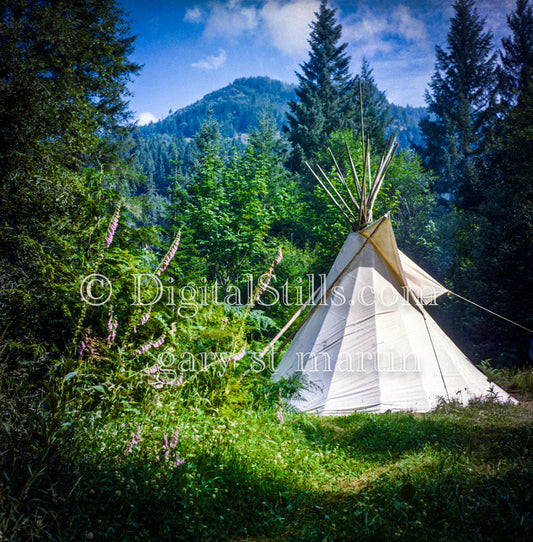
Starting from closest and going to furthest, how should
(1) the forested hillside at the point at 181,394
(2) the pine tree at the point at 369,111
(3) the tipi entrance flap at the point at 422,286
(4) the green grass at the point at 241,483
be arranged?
(4) the green grass at the point at 241,483 < (1) the forested hillside at the point at 181,394 < (3) the tipi entrance flap at the point at 422,286 < (2) the pine tree at the point at 369,111

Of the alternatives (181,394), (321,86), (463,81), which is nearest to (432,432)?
A: (181,394)

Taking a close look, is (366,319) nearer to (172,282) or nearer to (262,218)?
(172,282)

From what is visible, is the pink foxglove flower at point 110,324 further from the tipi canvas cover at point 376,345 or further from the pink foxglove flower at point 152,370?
the tipi canvas cover at point 376,345

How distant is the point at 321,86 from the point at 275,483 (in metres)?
26.6

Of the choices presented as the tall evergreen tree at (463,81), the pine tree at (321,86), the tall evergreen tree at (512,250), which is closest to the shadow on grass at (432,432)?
the tall evergreen tree at (512,250)

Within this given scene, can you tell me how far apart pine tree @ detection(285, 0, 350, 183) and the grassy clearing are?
22.1m

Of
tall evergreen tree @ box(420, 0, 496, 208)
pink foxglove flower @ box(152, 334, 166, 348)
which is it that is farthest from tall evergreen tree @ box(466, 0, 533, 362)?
tall evergreen tree @ box(420, 0, 496, 208)

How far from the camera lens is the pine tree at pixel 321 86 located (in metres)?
23.4

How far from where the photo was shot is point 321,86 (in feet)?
A: 80.6

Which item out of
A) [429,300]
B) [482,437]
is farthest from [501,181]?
[482,437]

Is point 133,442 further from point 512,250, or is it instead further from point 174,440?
point 512,250

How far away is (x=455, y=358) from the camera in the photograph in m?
5.41

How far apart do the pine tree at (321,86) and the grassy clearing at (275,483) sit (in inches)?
868

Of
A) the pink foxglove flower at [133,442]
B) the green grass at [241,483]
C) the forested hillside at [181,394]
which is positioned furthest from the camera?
the pink foxglove flower at [133,442]
